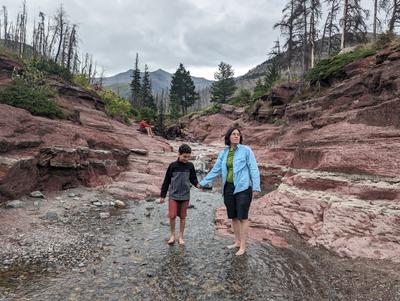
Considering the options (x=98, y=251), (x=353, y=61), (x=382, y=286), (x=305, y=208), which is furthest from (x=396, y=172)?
(x=353, y=61)

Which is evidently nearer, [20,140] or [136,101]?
[20,140]

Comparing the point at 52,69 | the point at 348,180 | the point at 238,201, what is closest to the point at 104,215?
the point at 238,201

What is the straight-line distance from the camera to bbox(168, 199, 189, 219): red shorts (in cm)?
692

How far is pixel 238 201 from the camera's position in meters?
6.23

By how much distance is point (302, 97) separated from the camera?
2264 centimetres

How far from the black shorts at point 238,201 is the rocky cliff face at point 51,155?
599 cm

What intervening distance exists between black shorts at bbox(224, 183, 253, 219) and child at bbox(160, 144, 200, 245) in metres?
0.81

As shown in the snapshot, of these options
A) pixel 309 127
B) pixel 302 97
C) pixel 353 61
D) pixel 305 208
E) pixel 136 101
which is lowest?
pixel 305 208

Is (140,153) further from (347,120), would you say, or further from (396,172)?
(396,172)

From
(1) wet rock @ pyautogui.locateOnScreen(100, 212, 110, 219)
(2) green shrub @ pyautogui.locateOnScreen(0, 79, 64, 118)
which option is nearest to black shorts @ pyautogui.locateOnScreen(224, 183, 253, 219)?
(1) wet rock @ pyautogui.locateOnScreen(100, 212, 110, 219)

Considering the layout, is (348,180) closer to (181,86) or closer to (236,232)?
Answer: (236,232)

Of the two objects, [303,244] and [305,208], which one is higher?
[305,208]

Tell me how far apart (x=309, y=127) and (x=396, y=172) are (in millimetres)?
7255

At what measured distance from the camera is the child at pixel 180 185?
691cm
